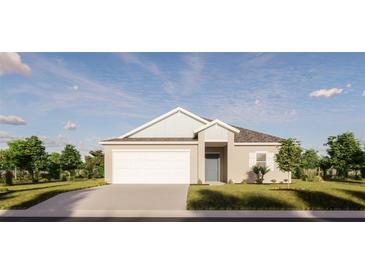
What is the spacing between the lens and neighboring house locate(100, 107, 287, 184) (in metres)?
20.4

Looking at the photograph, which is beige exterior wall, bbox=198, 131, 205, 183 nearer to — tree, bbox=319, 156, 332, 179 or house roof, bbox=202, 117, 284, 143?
house roof, bbox=202, 117, 284, 143

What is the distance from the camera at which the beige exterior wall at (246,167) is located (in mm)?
21230

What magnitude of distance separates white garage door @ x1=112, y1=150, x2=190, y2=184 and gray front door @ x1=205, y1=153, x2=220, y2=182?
303 centimetres

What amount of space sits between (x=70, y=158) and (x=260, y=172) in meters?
20.1

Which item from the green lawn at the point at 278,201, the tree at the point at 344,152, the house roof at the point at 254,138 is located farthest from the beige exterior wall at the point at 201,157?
the tree at the point at 344,152

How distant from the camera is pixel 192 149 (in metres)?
20.5

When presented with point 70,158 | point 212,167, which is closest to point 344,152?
point 212,167

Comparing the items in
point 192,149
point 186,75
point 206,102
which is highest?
Answer: point 186,75

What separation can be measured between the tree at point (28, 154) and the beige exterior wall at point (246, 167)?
19232mm

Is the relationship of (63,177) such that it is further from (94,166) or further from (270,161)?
(270,161)

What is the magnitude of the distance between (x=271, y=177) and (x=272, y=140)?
115 inches

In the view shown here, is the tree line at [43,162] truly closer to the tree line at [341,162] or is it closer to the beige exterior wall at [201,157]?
the beige exterior wall at [201,157]

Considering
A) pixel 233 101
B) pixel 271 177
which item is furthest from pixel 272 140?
pixel 233 101
